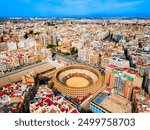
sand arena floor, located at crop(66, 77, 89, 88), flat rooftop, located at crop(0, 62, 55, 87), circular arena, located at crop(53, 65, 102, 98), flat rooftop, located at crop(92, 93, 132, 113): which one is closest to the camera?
flat rooftop, located at crop(92, 93, 132, 113)

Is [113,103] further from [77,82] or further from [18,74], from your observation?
[18,74]

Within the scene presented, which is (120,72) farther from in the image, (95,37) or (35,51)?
(95,37)

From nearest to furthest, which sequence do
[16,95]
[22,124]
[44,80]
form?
1. [22,124]
2. [16,95]
3. [44,80]

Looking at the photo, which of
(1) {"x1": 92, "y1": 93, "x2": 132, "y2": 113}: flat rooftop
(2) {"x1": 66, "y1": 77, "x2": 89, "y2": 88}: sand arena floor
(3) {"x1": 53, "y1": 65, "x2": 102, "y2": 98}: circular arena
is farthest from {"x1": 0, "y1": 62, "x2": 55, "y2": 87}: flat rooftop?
(1) {"x1": 92, "y1": 93, "x2": 132, "y2": 113}: flat rooftop

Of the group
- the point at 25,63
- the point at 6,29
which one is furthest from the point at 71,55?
the point at 6,29

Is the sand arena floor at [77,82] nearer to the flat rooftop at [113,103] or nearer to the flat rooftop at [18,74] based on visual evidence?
the flat rooftop at [18,74]

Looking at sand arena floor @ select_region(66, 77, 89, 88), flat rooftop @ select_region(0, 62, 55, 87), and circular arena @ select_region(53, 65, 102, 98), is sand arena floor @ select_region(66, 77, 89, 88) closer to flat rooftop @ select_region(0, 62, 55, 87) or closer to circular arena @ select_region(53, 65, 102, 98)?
circular arena @ select_region(53, 65, 102, 98)

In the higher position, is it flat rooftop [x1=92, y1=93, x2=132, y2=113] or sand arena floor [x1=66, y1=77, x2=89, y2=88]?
sand arena floor [x1=66, y1=77, x2=89, y2=88]

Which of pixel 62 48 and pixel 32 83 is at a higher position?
pixel 62 48

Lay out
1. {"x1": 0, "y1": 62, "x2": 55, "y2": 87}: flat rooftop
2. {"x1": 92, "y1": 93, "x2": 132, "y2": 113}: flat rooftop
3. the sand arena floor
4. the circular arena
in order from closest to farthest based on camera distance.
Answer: {"x1": 92, "y1": 93, "x2": 132, "y2": 113}: flat rooftop
the circular arena
{"x1": 0, "y1": 62, "x2": 55, "y2": 87}: flat rooftop
the sand arena floor

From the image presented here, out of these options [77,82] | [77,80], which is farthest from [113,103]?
[77,80]
